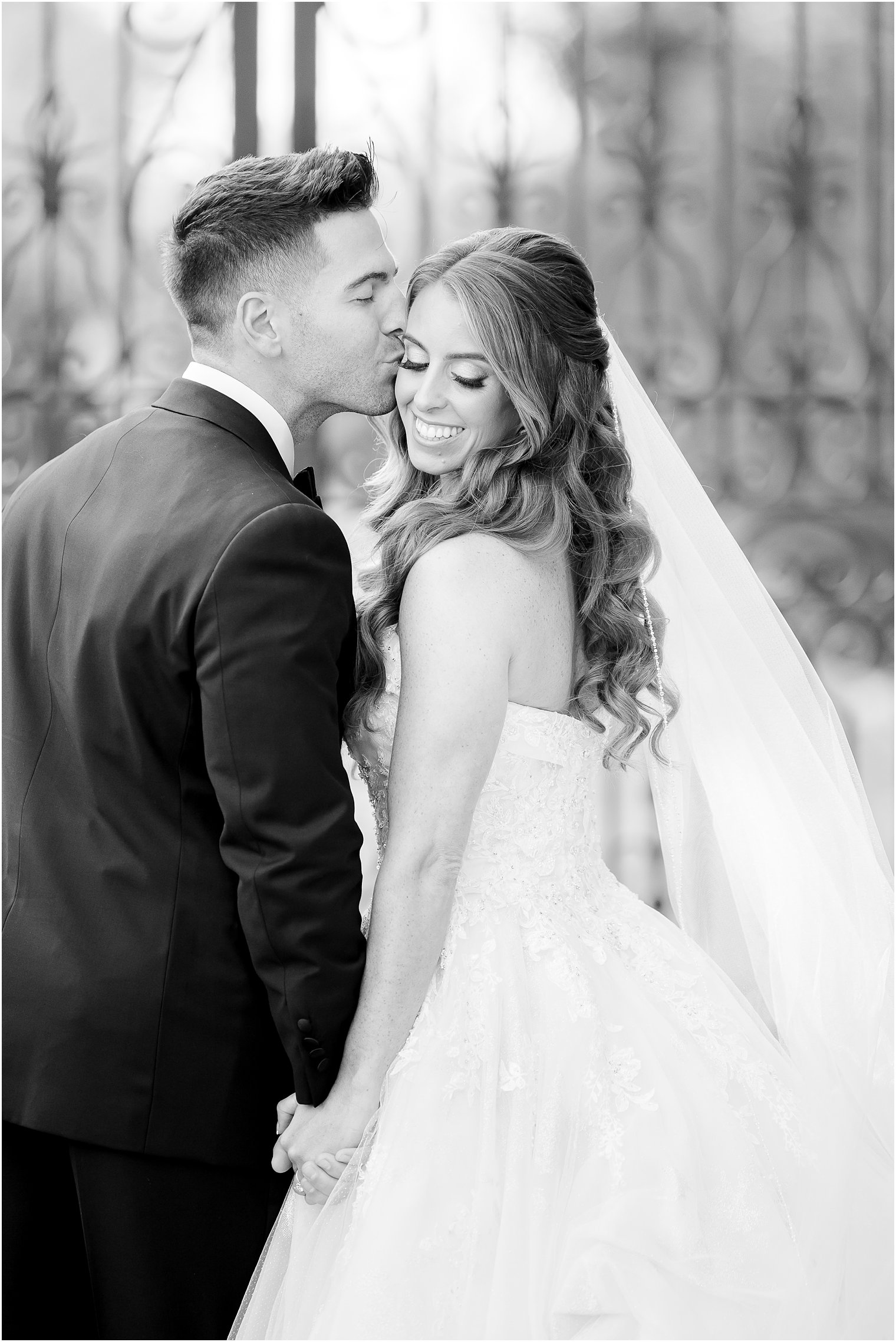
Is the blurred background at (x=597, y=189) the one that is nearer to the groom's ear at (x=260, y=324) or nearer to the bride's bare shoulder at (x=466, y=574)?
the groom's ear at (x=260, y=324)

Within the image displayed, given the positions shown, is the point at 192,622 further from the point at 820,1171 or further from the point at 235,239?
the point at 820,1171

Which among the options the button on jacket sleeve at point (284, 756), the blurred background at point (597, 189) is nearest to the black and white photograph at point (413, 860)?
the button on jacket sleeve at point (284, 756)

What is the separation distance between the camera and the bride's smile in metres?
2.04

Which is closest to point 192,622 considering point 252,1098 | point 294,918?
point 294,918

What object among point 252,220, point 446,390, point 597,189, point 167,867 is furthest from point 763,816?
point 597,189

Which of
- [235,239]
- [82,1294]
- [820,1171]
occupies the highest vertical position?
[235,239]

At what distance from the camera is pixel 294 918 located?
65.9 inches

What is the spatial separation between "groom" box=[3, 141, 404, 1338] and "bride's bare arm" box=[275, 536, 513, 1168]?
0.05 metres

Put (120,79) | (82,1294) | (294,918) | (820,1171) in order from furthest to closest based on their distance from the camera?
1. (120,79)
2. (82,1294)
3. (820,1171)
4. (294,918)

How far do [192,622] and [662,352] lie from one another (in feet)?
6.55

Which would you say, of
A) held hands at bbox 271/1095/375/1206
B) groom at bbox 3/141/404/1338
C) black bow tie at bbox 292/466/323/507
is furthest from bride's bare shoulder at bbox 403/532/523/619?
held hands at bbox 271/1095/375/1206

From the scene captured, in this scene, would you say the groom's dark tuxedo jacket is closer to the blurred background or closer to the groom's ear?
the groom's ear

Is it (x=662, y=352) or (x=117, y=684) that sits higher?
(x=662, y=352)

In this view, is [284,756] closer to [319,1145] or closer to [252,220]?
[319,1145]
